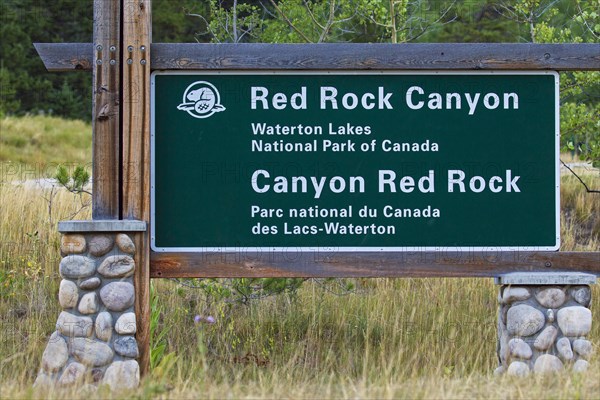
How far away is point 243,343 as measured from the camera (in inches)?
254

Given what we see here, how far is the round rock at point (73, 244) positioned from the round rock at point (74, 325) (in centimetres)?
37

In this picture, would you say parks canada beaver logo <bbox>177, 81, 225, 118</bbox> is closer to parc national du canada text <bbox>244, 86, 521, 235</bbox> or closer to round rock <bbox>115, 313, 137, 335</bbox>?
parc national du canada text <bbox>244, 86, 521, 235</bbox>

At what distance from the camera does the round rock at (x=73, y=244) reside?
16.3 feet

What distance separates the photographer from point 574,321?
5.10 m

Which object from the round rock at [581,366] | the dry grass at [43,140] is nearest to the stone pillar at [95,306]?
the round rock at [581,366]

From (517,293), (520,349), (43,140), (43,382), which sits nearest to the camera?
(43,382)

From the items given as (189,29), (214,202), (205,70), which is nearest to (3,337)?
(214,202)

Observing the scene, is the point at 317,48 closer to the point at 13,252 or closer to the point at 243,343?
the point at 243,343

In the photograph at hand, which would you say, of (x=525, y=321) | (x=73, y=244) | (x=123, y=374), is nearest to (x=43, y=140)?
(x=73, y=244)

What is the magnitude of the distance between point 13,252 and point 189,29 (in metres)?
20.8

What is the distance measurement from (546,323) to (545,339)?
0.10m

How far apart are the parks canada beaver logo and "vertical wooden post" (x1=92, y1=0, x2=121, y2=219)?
41 cm

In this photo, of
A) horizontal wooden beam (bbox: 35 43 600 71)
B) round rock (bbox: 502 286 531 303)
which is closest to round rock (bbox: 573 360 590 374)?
round rock (bbox: 502 286 531 303)

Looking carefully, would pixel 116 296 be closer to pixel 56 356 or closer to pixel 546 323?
pixel 56 356
